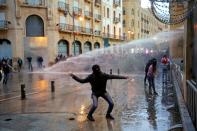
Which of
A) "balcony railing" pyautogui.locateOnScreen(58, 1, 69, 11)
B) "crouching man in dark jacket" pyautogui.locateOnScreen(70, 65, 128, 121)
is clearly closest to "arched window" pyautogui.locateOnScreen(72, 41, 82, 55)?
"balcony railing" pyautogui.locateOnScreen(58, 1, 69, 11)

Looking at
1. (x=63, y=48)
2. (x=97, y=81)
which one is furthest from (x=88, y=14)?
(x=97, y=81)

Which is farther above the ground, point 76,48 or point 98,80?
point 76,48

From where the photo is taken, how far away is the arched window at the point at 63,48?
1828 inches

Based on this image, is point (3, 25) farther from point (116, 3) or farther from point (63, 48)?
point (116, 3)

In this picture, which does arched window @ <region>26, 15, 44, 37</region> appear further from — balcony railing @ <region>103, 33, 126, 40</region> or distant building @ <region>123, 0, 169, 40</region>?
distant building @ <region>123, 0, 169, 40</region>

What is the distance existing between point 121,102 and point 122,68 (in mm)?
21445

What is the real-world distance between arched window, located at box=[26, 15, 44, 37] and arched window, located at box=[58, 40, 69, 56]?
3.69 meters

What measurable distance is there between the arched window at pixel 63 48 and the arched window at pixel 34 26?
3.69 m

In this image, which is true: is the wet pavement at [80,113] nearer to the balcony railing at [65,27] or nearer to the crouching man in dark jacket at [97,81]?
the crouching man in dark jacket at [97,81]

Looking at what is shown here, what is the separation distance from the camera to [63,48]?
47.4 meters

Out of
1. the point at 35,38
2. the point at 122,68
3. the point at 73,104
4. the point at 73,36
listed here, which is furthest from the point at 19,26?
the point at 73,104

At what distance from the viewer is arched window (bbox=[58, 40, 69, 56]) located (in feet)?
152

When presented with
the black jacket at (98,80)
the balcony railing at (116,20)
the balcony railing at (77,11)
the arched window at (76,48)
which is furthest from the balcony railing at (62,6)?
the black jacket at (98,80)

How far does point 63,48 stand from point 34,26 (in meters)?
5.78
